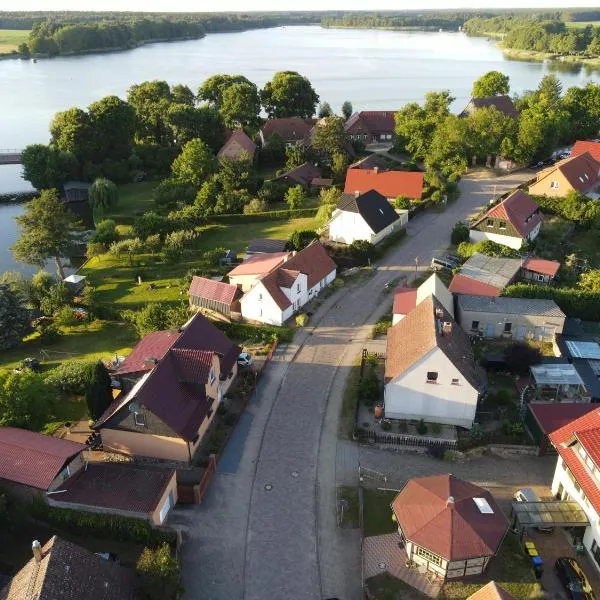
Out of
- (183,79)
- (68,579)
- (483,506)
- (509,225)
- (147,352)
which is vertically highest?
(68,579)

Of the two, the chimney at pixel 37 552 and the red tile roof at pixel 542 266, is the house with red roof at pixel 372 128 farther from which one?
the chimney at pixel 37 552

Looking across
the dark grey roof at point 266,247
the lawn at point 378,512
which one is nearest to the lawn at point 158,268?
the dark grey roof at point 266,247

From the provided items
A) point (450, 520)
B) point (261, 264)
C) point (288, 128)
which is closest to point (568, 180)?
point (261, 264)

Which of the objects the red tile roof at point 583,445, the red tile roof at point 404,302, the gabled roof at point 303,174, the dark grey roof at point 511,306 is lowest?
the gabled roof at point 303,174

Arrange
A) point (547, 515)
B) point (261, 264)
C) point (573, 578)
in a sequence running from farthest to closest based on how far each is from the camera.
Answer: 1. point (261, 264)
2. point (547, 515)
3. point (573, 578)

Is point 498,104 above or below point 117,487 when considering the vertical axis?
above

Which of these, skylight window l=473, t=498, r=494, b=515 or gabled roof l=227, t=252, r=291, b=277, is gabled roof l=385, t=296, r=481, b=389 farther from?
gabled roof l=227, t=252, r=291, b=277

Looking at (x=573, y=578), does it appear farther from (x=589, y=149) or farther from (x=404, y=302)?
(x=589, y=149)
